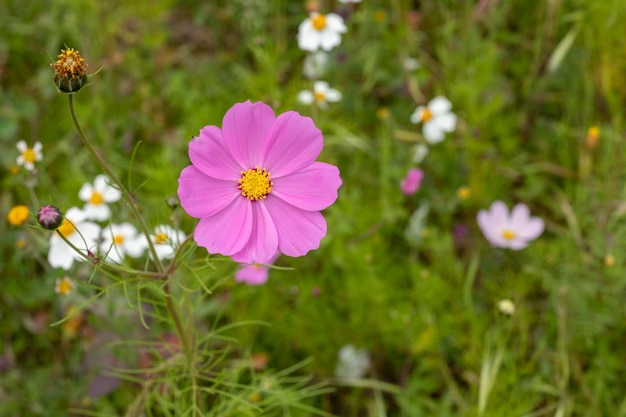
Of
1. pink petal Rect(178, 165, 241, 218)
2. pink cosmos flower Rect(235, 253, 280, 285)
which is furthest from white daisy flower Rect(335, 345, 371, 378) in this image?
pink petal Rect(178, 165, 241, 218)

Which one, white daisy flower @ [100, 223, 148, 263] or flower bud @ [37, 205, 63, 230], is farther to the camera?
white daisy flower @ [100, 223, 148, 263]

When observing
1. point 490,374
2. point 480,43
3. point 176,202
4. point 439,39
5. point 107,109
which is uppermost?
point 107,109

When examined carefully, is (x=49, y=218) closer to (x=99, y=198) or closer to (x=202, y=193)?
(x=202, y=193)

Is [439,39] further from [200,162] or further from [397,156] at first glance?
[200,162]

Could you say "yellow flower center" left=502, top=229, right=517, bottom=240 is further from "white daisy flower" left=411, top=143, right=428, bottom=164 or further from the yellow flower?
the yellow flower

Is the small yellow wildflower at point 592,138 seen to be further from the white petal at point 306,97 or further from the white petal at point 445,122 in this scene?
the white petal at point 306,97

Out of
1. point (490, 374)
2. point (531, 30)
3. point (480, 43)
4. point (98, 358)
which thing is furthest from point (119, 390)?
point (531, 30)

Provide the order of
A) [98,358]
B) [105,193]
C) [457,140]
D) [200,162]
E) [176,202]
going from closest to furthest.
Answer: [200,162] → [176,202] → [105,193] → [98,358] → [457,140]
